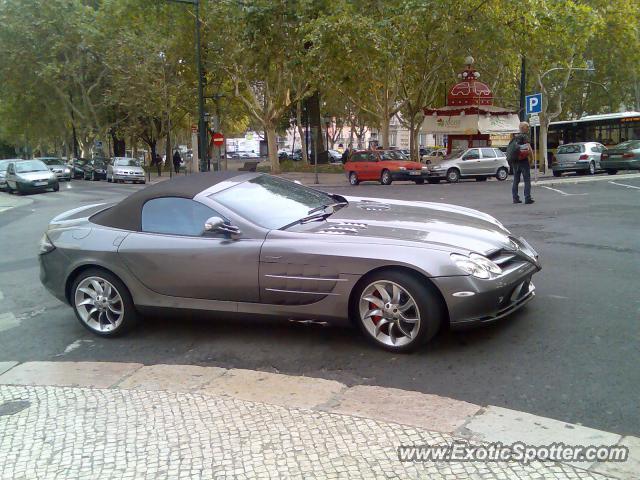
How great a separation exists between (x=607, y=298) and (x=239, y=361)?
11.4ft

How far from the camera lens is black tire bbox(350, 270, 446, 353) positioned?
4.31m

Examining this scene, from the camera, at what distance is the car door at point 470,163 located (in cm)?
2605

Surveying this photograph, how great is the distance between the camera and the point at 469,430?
3.25 m

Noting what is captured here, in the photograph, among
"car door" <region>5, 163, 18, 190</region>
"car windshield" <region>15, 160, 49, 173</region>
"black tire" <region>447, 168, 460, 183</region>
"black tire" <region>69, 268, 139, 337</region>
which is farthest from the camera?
"black tire" <region>447, 168, 460, 183</region>

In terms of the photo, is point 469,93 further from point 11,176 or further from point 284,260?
point 284,260

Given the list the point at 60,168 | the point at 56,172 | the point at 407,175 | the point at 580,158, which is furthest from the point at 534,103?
the point at 60,168

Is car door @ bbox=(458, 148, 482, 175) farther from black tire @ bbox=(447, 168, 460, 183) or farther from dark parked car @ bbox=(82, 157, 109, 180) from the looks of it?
dark parked car @ bbox=(82, 157, 109, 180)

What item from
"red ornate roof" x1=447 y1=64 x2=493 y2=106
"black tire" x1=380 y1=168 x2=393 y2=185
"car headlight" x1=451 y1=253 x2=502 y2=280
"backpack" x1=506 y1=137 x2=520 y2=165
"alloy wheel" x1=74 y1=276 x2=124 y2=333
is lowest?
"alloy wheel" x1=74 y1=276 x2=124 y2=333

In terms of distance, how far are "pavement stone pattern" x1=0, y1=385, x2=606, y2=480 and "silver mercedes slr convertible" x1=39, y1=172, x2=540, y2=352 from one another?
1131 millimetres

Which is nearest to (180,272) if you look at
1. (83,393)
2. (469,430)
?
(83,393)

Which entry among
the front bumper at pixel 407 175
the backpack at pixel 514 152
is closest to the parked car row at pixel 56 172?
the front bumper at pixel 407 175

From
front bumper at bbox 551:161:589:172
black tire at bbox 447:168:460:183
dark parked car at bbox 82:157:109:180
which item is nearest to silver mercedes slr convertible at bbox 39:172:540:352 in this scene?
black tire at bbox 447:168:460:183

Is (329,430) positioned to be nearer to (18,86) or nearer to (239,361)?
(239,361)

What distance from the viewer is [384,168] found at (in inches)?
1028
